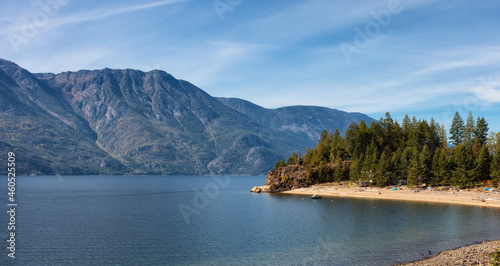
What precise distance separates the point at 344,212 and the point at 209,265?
2417 inches

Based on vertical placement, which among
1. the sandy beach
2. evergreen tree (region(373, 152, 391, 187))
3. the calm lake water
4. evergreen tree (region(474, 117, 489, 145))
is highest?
evergreen tree (region(474, 117, 489, 145))

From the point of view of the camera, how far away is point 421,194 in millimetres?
132000

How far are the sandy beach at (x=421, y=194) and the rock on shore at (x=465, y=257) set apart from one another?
69650 mm

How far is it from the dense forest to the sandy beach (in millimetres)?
6518

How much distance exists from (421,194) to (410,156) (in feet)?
80.3

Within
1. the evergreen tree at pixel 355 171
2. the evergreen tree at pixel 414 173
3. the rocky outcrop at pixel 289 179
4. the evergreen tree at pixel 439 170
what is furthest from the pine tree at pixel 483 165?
the rocky outcrop at pixel 289 179

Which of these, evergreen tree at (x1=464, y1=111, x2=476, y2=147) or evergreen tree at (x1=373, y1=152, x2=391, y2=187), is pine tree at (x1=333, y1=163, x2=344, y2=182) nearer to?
evergreen tree at (x1=373, y1=152, x2=391, y2=187)

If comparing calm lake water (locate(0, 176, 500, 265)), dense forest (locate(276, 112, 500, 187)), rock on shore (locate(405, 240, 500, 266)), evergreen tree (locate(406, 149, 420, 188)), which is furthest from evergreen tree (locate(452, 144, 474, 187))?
rock on shore (locate(405, 240, 500, 266))

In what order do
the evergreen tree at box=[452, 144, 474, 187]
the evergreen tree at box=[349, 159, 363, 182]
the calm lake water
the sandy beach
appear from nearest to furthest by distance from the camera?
the calm lake water < the sandy beach < the evergreen tree at box=[452, 144, 474, 187] < the evergreen tree at box=[349, 159, 363, 182]

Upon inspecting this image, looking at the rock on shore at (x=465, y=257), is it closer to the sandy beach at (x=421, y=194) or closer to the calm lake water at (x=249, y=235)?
the calm lake water at (x=249, y=235)

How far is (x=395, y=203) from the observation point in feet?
396

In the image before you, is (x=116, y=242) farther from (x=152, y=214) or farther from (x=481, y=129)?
(x=481, y=129)

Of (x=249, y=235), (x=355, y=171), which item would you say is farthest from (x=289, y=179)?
(x=249, y=235)

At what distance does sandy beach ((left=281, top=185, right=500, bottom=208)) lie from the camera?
375 ft
